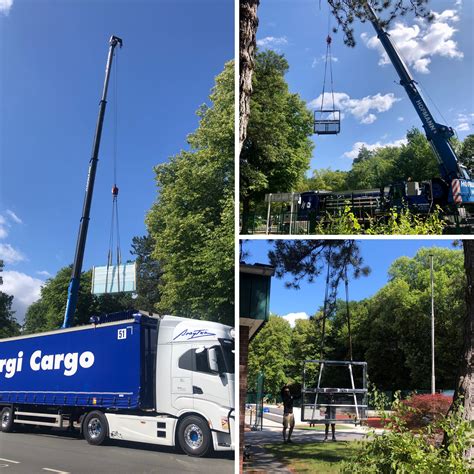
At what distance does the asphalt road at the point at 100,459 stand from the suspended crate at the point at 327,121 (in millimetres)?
2872

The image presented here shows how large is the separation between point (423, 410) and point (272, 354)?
1.39 metres

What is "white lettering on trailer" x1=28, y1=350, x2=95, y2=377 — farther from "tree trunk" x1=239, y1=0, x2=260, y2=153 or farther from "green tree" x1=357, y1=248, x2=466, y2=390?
"tree trunk" x1=239, y1=0, x2=260, y2=153

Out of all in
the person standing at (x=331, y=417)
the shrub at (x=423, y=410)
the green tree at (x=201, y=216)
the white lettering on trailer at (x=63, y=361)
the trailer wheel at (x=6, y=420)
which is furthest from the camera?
the green tree at (x=201, y=216)

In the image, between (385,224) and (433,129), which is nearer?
(385,224)

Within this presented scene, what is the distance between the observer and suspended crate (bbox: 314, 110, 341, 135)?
4215mm

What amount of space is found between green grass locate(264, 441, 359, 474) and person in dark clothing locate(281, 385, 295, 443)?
110 millimetres

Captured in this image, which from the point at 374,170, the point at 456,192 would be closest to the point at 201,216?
the point at 374,170

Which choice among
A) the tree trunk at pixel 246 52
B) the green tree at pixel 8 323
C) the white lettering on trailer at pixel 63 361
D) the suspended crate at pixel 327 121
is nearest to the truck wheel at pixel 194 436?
the white lettering on trailer at pixel 63 361

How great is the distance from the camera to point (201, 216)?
28.5 feet

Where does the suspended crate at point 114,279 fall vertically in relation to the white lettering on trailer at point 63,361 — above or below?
above

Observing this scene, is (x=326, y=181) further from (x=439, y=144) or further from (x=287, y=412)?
(x=287, y=412)

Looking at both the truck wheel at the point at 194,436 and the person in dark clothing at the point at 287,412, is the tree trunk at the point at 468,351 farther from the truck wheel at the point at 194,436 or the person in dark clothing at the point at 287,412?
the truck wheel at the point at 194,436

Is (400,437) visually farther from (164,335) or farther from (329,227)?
(164,335)

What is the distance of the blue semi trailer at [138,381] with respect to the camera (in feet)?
14.1
